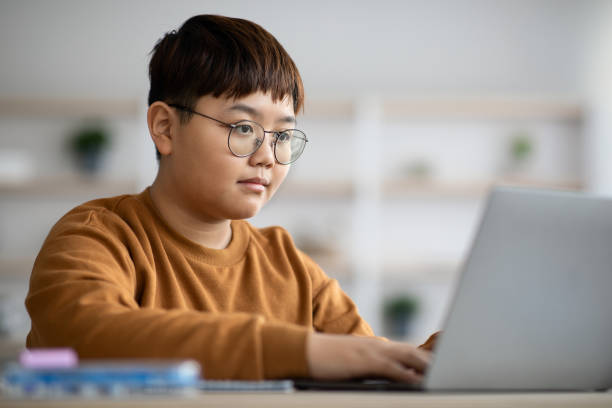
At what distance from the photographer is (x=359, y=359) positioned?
69 cm

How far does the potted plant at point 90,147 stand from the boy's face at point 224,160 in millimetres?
3110

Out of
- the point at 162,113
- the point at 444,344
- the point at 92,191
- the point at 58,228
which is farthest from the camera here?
the point at 92,191

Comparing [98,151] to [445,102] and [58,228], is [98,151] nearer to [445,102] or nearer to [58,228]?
[445,102]

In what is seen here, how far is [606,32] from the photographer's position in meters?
4.20

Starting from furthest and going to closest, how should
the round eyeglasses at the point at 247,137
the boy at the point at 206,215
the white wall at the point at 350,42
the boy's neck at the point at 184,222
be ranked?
the white wall at the point at 350,42 → the boy's neck at the point at 184,222 → the round eyeglasses at the point at 247,137 → the boy at the point at 206,215

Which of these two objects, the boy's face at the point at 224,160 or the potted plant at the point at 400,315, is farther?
the potted plant at the point at 400,315

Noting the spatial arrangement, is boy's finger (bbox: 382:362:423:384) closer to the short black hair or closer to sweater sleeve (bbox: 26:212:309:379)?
sweater sleeve (bbox: 26:212:309:379)

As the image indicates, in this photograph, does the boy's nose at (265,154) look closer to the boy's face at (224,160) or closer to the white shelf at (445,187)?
the boy's face at (224,160)

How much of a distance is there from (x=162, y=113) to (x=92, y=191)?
305 cm

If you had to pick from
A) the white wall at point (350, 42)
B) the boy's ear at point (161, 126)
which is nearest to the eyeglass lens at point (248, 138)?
the boy's ear at point (161, 126)

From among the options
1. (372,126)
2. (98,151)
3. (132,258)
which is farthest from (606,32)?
(132,258)

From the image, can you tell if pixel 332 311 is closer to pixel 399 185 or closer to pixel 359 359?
pixel 359 359

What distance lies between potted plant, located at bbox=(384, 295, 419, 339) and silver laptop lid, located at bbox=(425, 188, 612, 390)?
3346 millimetres

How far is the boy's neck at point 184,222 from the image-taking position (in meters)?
1.19
